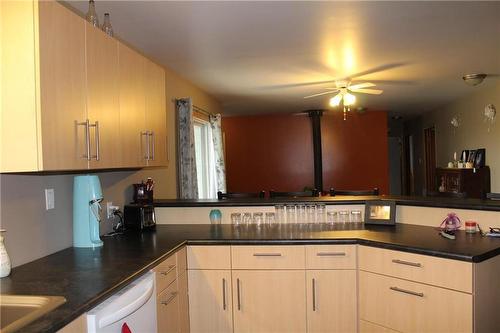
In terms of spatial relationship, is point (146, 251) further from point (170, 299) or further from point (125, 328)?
point (125, 328)

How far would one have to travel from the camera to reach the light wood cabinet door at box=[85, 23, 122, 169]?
82.1 inches

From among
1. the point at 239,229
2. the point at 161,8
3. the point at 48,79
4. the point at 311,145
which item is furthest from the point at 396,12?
the point at 311,145

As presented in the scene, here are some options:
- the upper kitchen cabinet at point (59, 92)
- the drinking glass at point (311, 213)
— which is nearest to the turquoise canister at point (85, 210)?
the upper kitchen cabinet at point (59, 92)

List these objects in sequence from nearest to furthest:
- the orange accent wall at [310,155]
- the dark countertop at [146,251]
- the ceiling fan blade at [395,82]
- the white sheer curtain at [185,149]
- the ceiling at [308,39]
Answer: the dark countertop at [146,251]
the ceiling at [308,39]
the white sheer curtain at [185,149]
the ceiling fan blade at [395,82]
the orange accent wall at [310,155]

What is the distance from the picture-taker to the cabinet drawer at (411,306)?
2.10 metres

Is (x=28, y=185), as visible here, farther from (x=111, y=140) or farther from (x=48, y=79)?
(x=48, y=79)

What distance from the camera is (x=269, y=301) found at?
8.57ft

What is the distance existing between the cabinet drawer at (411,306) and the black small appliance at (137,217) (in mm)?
1533

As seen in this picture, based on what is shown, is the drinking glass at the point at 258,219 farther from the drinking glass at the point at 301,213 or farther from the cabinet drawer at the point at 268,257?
the cabinet drawer at the point at 268,257

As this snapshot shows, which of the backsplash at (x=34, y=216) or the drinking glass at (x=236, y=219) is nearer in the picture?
the backsplash at (x=34, y=216)

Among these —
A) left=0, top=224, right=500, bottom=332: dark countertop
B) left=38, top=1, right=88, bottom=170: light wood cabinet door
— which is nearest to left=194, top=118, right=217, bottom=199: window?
left=0, top=224, right=500, bottom=332: dark countertop

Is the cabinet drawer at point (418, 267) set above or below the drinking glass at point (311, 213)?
below

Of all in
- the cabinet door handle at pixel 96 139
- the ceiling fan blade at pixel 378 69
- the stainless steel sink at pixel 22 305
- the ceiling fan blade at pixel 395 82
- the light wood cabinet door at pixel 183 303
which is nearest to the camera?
the stainless steel sink at pixel 22 305

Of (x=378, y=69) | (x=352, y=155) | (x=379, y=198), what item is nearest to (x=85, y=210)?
(x=379, y=198)
